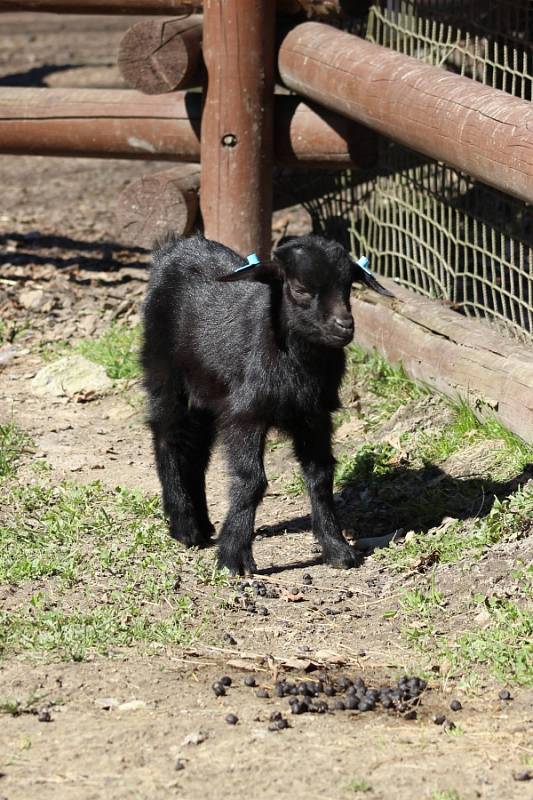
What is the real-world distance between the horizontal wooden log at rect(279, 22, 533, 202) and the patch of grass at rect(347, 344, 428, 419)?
1344 mm

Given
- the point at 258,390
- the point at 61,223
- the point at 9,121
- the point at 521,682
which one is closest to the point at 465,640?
the point at 521,682

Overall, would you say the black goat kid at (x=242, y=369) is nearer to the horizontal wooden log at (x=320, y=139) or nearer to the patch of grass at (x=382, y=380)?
the patch of grass at (x=382, y=380)

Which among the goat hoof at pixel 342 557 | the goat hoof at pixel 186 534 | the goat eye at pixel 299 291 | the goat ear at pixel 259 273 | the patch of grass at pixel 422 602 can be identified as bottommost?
the goat hoof at pixel 186 534

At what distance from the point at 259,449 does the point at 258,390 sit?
0.28 meters

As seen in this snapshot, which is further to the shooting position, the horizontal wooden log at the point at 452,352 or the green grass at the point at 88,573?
the horizontal wooden log at the point at 452,352

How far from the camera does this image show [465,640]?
4.96m

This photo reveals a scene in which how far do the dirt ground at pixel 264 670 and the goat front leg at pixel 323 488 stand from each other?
0.33 ft

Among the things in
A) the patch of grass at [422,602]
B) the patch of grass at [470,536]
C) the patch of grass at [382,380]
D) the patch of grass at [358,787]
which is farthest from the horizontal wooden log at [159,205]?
the patch of grass at [358,787]

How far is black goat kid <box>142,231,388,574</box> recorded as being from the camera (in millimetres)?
5500

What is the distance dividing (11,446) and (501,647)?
138 inches

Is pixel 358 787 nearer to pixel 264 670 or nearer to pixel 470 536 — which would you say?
pixel 264 670

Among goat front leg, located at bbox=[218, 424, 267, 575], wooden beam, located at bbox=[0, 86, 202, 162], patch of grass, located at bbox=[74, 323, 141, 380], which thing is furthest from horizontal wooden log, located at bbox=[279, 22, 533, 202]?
patch of grass, located at bbox=[74, 323, 141, 380]

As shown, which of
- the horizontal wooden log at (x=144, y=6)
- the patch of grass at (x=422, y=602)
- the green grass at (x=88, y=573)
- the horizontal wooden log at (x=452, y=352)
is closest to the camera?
the green grass at (x=88, y=573)

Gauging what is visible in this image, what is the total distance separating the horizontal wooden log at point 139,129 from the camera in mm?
8164
